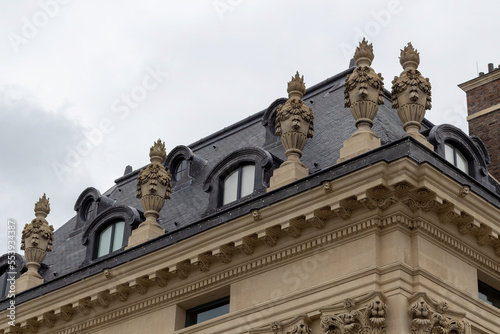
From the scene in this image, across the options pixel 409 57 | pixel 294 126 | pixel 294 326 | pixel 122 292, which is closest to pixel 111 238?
pixel 122 292

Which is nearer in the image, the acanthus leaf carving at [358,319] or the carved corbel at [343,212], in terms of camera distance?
the acanthus leaf carving at [358,319]

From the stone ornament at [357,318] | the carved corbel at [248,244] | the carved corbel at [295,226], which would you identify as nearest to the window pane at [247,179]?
the carved corbel at [248,244]

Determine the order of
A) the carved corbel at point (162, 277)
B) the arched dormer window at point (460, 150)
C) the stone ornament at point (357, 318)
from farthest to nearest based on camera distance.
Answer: the arched dormer window at point (460, 150)
the carved corbel at point (162, 277)
the stone ornament at point (357, 318)

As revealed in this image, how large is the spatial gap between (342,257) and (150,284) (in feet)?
20.7

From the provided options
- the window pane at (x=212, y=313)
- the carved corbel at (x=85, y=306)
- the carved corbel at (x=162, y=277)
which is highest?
the carved corbel at (x=162, y=277)

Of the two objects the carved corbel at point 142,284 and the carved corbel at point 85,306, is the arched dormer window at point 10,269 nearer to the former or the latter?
the carved corbel at point 85,306

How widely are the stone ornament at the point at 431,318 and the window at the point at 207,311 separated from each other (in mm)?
5967

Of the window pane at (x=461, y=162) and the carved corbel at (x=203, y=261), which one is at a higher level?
the window pane at (x=461, y=162)

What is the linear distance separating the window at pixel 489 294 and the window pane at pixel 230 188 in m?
7.65

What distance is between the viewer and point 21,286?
110ft

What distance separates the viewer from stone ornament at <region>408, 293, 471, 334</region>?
23266 mm

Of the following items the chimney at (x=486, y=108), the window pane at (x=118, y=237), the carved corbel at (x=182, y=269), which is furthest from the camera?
the chimney at (x=486, y=108)

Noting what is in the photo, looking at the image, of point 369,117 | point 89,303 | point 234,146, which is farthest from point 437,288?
point 234,146

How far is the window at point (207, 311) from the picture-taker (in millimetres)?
27797
